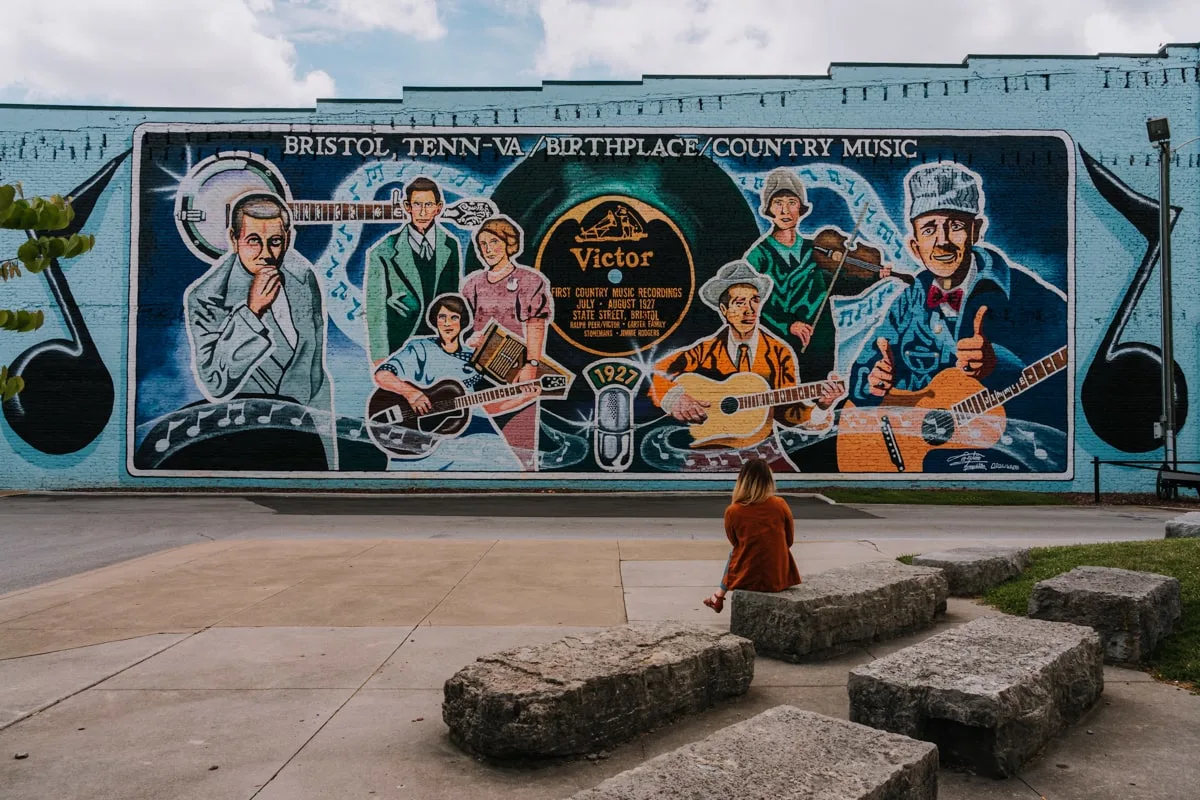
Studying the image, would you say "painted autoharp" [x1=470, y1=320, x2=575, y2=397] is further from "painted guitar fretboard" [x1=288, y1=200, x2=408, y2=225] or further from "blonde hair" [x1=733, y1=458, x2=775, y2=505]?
"blonde hair" [x1=733, y1=458, x2=775, y2=505]

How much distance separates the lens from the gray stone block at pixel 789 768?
10.3 ft

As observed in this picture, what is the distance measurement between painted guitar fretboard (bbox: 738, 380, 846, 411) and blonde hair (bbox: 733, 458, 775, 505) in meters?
13.7

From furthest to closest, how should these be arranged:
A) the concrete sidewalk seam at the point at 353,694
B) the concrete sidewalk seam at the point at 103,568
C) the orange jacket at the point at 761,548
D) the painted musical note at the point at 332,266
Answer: the painted musical note at the point at 332,266
the concrete sidewalk seam at the point at 103,568
the orange jacket at the point at 761,548
the concrete sidewalk seam at the point at 353,694

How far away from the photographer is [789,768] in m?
3.33

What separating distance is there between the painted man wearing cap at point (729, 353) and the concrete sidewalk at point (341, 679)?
32.2ft

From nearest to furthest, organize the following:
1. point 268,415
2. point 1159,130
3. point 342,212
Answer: point 1159,130, point 268,415, point 342,212

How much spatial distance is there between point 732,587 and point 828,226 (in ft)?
51.5

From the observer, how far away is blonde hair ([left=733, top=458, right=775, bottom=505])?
21.1ft

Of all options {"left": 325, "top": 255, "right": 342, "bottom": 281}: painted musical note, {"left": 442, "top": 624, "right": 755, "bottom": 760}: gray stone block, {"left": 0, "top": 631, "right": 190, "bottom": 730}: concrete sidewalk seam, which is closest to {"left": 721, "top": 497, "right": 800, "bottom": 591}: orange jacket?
{"left": 442, "top": 624, "right": 755, "bottom": 760}: gray stone block

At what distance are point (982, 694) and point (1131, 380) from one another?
19.4 metres

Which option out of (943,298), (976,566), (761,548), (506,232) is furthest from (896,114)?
(761,548)

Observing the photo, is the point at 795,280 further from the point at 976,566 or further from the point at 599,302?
the point at 976,566

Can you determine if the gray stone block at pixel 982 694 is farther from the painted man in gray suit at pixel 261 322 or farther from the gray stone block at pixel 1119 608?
the painted man in gray suit at pixel 261 322

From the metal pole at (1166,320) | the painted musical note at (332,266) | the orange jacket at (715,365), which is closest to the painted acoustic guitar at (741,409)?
the orange jacket at (715,365)
